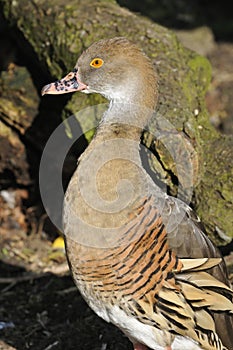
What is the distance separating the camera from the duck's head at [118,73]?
4.32 meters

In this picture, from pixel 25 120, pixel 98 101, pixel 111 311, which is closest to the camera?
pixel 111 311

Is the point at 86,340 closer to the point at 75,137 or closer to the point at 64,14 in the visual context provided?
the point at 75,137

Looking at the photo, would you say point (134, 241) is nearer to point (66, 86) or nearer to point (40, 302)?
point (66, 86)

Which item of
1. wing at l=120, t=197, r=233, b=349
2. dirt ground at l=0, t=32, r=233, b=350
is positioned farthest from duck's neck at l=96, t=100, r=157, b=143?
dirt ground at l=0, t=32, r=233, b=350

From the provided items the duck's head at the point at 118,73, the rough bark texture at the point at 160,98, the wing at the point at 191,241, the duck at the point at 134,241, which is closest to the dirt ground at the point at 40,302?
the rough bark texture at the point at 160,98

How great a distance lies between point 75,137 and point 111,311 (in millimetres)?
1930

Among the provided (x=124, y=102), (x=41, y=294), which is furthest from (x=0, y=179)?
(x=124, y=102)

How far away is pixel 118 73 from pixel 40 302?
7.59ft

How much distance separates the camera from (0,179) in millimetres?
7020

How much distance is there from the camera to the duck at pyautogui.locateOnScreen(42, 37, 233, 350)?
4.09 meters

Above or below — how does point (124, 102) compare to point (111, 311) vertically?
above

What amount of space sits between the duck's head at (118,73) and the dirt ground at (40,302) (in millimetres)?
1566

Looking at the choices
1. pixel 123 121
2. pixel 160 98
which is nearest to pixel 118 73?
pixel 123 121

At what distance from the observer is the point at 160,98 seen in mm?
5438
